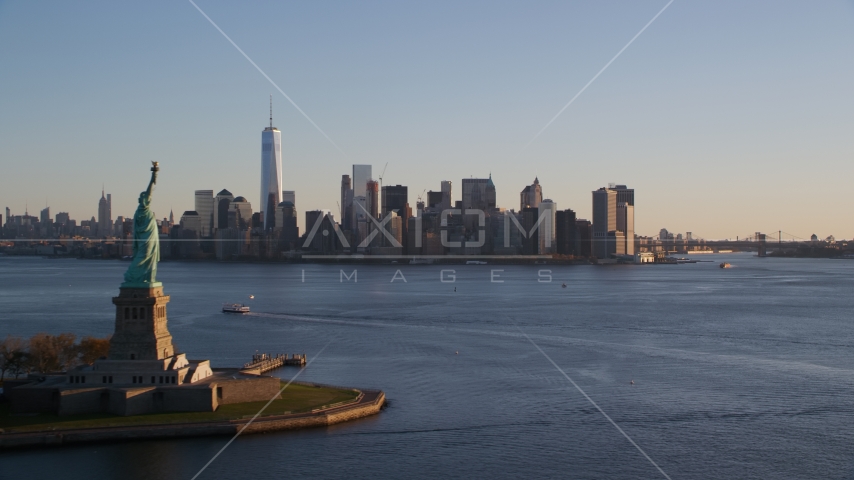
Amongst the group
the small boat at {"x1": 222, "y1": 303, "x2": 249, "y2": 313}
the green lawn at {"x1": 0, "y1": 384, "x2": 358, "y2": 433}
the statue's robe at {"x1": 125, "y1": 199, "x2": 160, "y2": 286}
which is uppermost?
the statue's robe at {"x1": 125, "y1": 199, "x2": 160, "y2": 286}

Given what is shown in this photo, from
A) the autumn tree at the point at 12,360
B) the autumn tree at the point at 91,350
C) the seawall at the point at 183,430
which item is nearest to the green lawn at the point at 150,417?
the seawall at the point at 183,430

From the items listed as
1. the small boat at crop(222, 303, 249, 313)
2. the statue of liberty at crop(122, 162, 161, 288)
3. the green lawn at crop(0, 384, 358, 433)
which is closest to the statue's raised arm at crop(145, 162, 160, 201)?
the statue of liberty at crop(122, 162, 161, 288)

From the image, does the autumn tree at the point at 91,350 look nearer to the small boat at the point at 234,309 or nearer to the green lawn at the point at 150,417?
the green lawn at the point at 150,417

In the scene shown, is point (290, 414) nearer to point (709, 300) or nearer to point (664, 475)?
point (664, 475)

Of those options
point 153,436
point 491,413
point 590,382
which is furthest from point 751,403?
point 153,436

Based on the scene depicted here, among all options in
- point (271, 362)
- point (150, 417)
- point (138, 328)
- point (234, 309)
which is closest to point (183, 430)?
point (150, 417)

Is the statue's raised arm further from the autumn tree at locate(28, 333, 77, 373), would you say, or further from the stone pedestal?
the autumn tree at locate(28, 333, 77, 373)
